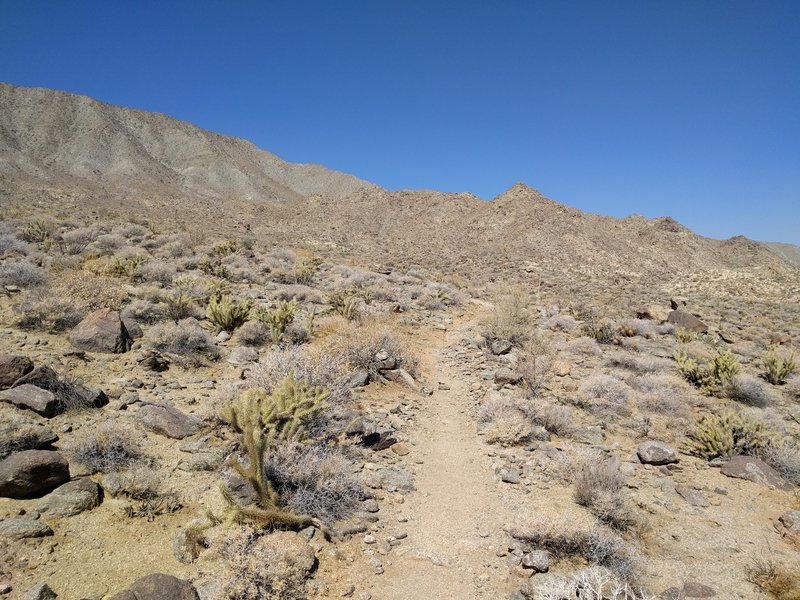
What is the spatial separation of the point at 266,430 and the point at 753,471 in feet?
20.4

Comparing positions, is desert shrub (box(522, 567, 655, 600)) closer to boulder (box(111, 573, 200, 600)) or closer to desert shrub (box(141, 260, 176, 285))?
boulder (box(111, 573, 200, 600))

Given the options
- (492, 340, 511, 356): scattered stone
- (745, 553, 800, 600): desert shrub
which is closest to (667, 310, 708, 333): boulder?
(492, 340, 511, 356): scattered stone

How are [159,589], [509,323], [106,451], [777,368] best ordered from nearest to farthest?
[159,589] → [106,451] → [777,368] → [509,323]

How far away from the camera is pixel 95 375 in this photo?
591 cm

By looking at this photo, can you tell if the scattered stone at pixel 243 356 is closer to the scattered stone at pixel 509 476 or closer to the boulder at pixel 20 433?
the boulder at pixel 20 433

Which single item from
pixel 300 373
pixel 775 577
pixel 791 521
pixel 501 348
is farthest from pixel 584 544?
pixel 501 348

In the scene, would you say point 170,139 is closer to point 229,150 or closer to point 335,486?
point 229,150

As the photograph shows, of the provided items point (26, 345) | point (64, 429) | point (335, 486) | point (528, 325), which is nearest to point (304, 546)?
point (335, 486)

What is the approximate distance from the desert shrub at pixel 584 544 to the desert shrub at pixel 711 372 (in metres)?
6.19

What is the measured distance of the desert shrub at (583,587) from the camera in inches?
129

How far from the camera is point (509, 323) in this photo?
11.5 m

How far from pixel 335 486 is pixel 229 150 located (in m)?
92.5

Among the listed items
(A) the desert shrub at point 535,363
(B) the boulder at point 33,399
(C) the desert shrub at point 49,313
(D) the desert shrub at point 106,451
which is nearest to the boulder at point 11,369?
(B) the boulder at point 33,399

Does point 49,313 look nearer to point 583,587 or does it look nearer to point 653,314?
point 583,587
